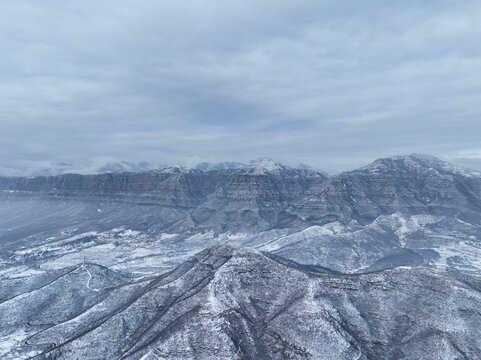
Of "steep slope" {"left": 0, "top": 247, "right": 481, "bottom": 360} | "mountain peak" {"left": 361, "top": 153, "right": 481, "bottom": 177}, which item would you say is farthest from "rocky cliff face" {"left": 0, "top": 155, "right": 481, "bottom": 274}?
"steep slope" {"left": 0, "top": 247, "right": 481, "bottom": 360}

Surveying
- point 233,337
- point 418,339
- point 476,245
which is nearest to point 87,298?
point 233,337

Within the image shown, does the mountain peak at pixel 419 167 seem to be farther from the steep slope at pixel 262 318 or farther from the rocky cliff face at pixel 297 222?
the steep slope at pixel 262 318

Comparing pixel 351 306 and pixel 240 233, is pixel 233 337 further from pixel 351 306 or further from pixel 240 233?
pixel 240 233

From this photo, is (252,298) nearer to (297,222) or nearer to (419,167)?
(297,222)

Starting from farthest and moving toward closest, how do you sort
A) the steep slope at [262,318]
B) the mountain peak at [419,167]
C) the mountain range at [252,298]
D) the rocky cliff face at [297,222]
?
the mountain peak at [419,167] → the rocky cliff face at [297,222] → the mountain range at [252,298] → the steep slope at [262,318]

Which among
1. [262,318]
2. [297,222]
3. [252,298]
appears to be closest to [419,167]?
[297,222]

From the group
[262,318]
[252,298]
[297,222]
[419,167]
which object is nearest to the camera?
[262,318]

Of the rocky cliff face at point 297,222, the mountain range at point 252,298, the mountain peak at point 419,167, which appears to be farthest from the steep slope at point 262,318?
the mountain peak at point 419,167

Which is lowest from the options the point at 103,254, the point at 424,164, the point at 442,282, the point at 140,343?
the point at 103,254
